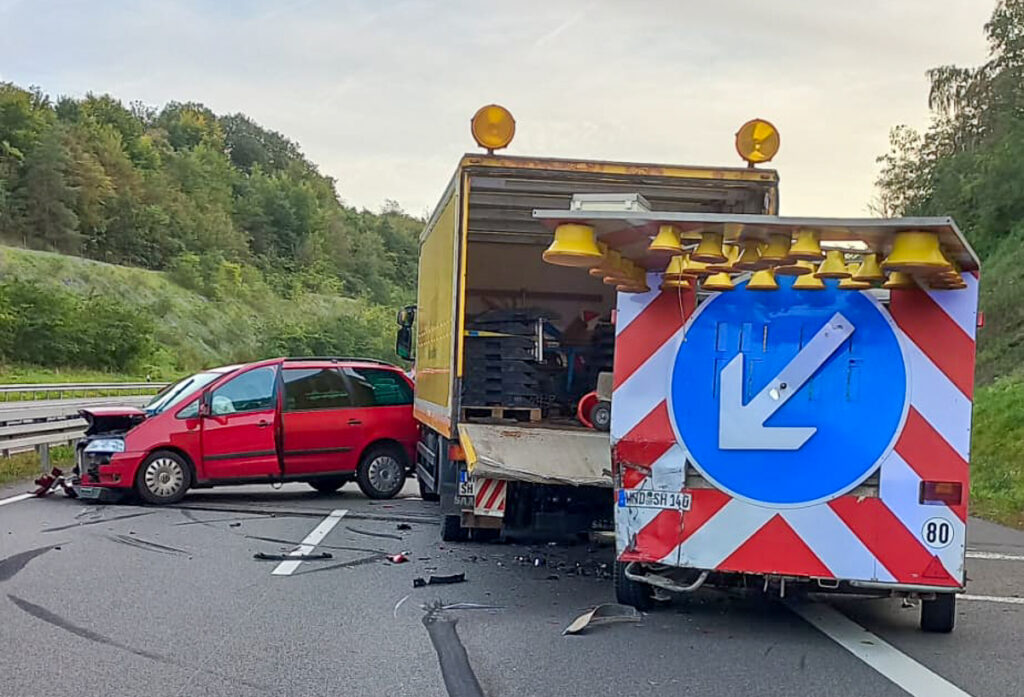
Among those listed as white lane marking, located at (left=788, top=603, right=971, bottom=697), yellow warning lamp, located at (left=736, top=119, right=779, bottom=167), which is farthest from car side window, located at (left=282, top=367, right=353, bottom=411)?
white lane marking, located at (left=788, top=603, right=971, bottom=697)

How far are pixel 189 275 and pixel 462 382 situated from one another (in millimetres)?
65362

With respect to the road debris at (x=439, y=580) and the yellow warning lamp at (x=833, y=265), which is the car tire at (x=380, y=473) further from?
the yellow warning lamp at (x=833, y=265)

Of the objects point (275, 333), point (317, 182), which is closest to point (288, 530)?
point (275, 333)

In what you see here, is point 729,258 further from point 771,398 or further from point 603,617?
point 603,617

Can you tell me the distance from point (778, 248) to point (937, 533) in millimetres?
1959

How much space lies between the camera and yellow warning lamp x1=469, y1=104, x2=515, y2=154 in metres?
9.34

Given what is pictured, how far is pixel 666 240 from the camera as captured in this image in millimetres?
5867

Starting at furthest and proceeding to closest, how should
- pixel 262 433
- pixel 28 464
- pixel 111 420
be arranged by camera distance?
pixel 28 464
pixel 262 433
pixel 111 420

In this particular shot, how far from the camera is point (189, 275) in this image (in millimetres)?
72062

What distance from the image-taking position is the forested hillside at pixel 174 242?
52.3 metres

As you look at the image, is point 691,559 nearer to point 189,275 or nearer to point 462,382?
point 462,382

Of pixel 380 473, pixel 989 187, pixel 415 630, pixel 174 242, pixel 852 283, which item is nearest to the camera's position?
pixel 852 283

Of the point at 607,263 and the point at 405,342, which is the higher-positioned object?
the point at 607,263

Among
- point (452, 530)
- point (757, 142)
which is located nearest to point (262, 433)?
point (452, 530)
